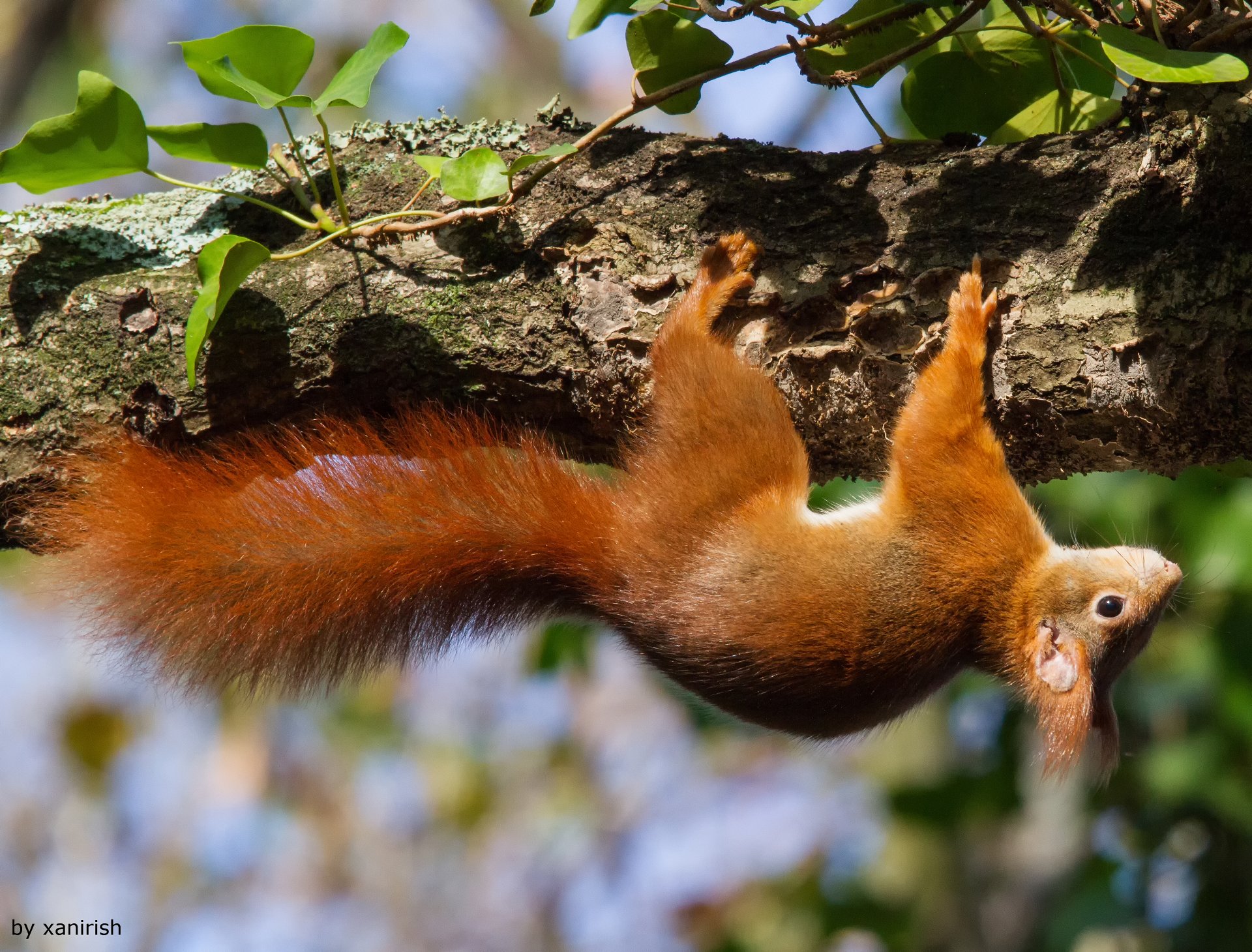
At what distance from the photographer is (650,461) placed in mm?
2395

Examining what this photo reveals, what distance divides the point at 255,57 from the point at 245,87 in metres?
0.12

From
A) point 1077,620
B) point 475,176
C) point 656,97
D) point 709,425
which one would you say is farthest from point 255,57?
point 1077,620

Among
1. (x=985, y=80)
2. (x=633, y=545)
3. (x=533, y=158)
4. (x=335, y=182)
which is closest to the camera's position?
(x=533, y=158)

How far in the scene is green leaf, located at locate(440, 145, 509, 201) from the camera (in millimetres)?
2207

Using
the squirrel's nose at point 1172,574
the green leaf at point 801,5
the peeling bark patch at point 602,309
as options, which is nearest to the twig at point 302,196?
the peeling bark patch at point 602,309

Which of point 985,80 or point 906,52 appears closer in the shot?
point 906,52

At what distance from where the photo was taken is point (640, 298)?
7.75ft

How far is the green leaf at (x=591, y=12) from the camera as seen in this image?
88.5 inches

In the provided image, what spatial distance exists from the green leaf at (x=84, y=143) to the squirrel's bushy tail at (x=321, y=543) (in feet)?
1.82

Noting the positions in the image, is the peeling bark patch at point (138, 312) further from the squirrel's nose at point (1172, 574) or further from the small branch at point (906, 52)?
the squirrel's nose at point (1172, 574)

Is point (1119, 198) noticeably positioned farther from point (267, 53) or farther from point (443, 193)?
point (267, 53)

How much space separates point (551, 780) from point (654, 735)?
1069 mm

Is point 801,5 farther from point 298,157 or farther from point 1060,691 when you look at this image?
point 1060,691

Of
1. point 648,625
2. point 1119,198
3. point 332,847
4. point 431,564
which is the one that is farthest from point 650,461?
point 332,847
